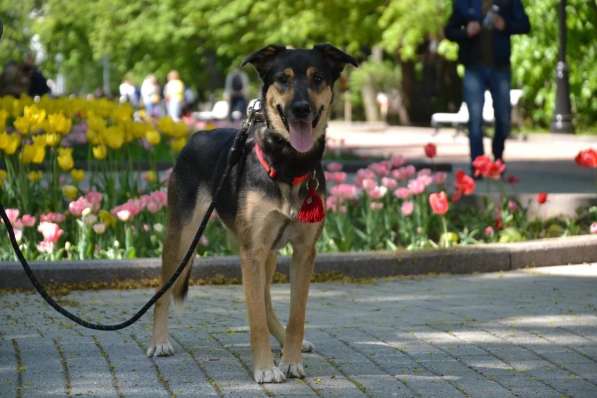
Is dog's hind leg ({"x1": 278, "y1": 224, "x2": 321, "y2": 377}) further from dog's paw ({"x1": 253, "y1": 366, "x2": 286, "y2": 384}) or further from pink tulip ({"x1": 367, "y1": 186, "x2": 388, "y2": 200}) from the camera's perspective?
pink tulip ({"x1": 367, "y1": 186, "x2": 388, "y2": 200})

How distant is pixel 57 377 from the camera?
6.98 metres

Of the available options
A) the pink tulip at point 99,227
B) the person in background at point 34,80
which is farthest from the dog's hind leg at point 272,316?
the person in background at point 34,80

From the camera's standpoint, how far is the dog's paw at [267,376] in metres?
6.90

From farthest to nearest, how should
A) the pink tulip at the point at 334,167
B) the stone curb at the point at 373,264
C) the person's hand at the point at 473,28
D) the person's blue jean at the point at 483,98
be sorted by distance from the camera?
the person's blue jean at the point at 483,98 → the person's hand at the point at 473,28 → the pink tulip at the point at 334,167 → the stone curb at the point at 373,264

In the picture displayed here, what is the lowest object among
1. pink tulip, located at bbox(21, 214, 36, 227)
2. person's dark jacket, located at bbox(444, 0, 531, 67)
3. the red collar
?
pink tulip, located at bbox(21, 214, 36, 227)

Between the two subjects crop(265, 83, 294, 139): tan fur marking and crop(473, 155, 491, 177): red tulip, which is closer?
crop(265, 83, 294, 139): tan fur marking

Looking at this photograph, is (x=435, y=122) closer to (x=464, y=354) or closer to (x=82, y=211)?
(x=82, y=211)

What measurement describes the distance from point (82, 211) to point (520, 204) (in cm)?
357

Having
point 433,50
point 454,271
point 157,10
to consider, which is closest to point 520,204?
point 454,271

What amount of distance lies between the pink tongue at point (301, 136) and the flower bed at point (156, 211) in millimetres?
3850

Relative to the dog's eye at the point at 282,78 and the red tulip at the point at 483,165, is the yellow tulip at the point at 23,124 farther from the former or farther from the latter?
the dog's eye at the point at 282,78

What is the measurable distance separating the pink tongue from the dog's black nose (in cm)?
10

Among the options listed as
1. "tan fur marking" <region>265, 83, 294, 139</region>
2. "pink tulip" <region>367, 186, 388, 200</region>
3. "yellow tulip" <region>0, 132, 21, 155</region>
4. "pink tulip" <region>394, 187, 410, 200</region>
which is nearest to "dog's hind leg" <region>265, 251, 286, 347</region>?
"tan fur marking" <region>265, 83, 294, 139</region>

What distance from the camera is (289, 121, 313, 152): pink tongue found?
686 cm
